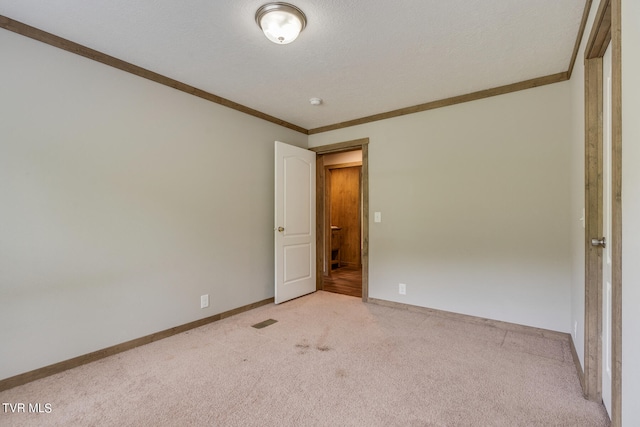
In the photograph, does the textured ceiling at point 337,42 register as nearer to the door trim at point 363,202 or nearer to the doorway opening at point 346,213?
the door trim at point 363,202

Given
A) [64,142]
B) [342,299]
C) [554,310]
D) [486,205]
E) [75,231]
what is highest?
[64,142]

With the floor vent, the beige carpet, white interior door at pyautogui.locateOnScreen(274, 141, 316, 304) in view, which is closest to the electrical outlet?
the beige carpet

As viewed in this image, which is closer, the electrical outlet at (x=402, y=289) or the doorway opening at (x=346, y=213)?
the electrical outlet at (x=402, y=289)

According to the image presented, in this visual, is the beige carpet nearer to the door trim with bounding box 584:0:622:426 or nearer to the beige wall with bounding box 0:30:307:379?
the door trim with bounding box 584:0:622:426

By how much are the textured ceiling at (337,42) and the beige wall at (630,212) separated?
3.41ft

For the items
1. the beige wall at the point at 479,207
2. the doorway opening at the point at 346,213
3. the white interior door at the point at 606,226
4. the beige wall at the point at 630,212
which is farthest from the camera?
the doorway opening at the point at 346,213

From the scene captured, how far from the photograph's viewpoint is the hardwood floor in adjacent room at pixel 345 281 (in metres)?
4.45

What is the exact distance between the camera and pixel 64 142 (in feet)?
7.15

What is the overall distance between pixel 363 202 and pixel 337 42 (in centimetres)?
210

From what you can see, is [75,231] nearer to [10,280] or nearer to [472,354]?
[10,280]

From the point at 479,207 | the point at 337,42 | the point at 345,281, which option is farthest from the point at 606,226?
the point at 345,281

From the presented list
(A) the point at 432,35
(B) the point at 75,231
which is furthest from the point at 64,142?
(A) the point at 432,35

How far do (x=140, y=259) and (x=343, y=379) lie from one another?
1.92 meters

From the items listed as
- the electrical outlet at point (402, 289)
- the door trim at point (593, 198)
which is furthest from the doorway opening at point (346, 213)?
the door trim at point (593, 198)
